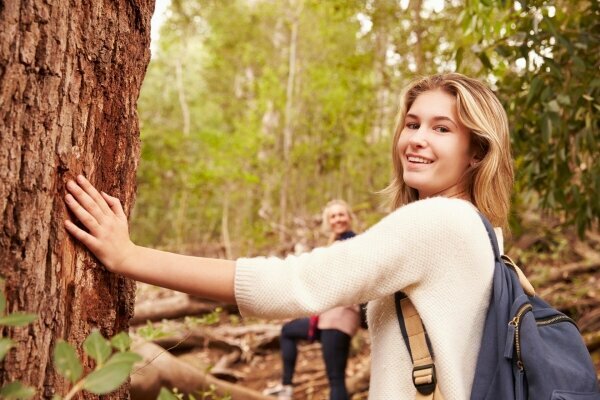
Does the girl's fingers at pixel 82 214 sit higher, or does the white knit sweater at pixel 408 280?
the girl's fingers at pixel 82 214

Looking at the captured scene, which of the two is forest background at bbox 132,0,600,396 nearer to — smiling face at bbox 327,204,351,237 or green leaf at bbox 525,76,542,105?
green leaf at bbox 525,76,542,105

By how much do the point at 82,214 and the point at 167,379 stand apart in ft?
11.1

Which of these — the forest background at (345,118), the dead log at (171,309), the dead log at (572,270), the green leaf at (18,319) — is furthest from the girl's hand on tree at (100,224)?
the dead log at (572,270)

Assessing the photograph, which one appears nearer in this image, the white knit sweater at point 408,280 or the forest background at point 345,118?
the white knit sweater at point 408,280

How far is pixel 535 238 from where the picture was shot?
31.2ft

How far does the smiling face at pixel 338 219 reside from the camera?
6645mm

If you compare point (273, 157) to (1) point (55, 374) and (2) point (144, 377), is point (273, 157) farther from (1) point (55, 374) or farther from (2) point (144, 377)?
(1) point (55, 374)

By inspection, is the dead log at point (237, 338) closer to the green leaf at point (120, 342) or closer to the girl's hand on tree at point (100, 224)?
the girl's hand on tree at point (100, 224)

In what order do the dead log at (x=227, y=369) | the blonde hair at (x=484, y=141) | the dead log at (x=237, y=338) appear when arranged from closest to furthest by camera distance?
1. the blonde hair at (x=484, y=141)
2. the dead log at (x=227, y=369)
3. the dead log at (x=237, y=338)

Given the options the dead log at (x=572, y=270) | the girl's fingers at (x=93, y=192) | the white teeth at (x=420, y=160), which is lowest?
the dead log at (x=572, y=270)

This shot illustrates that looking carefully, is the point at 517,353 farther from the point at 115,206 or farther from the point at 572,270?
the point at 572,270

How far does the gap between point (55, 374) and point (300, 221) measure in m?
10.9

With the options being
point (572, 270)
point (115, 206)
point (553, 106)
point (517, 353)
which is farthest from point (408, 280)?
point (572, 270)

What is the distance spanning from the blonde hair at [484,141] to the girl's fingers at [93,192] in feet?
3.37
